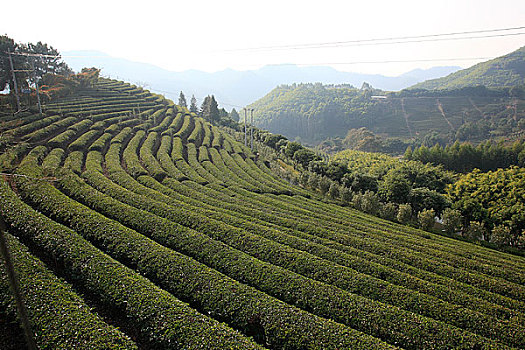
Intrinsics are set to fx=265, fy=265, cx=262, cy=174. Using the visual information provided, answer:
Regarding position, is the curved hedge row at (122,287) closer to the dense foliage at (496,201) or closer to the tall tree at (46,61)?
the dense foliage at (496,201)

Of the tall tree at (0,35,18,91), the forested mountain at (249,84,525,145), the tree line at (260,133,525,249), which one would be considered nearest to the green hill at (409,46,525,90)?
the forested mountain at (249,84,525,145)

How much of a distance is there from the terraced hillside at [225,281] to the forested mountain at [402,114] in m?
114

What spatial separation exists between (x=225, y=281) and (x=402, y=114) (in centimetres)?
15463

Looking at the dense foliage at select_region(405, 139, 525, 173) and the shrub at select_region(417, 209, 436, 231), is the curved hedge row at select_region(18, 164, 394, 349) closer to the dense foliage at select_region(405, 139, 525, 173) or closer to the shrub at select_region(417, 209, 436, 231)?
the shrub at select_region(417, 209, 436, 231)

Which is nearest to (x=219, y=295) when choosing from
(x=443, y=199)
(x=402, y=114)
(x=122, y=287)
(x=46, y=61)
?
(x=122, y=287)

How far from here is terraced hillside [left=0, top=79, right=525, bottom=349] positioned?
27.9 ft

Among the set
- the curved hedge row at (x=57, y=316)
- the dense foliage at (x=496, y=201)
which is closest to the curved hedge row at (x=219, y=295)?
the curved hedge row at (x=57, y=316)

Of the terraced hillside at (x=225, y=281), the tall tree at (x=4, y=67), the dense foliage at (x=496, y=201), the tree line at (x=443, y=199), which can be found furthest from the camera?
the tall tree at (x=4, y=67)

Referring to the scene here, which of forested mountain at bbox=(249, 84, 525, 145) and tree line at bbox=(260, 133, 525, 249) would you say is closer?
tree line at bbox=(260, 133, 525, 249)

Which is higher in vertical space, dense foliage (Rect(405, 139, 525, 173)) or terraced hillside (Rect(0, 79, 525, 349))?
terraced hillside (Rect(0, 79, 525, 349))

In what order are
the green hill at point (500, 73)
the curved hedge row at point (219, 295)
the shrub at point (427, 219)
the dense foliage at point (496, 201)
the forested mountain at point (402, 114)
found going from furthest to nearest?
the green hill at point (500, 73) → the forested mountain at point (402, 114) → the shrub at point (427, 219) → the dense foliage at point (496, 201) → the curved hedge row at point (219, 295)

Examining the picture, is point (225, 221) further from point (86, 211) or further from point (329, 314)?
point (329, 314)

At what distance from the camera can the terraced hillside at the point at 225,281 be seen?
849 centimetres

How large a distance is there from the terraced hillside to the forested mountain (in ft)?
373
